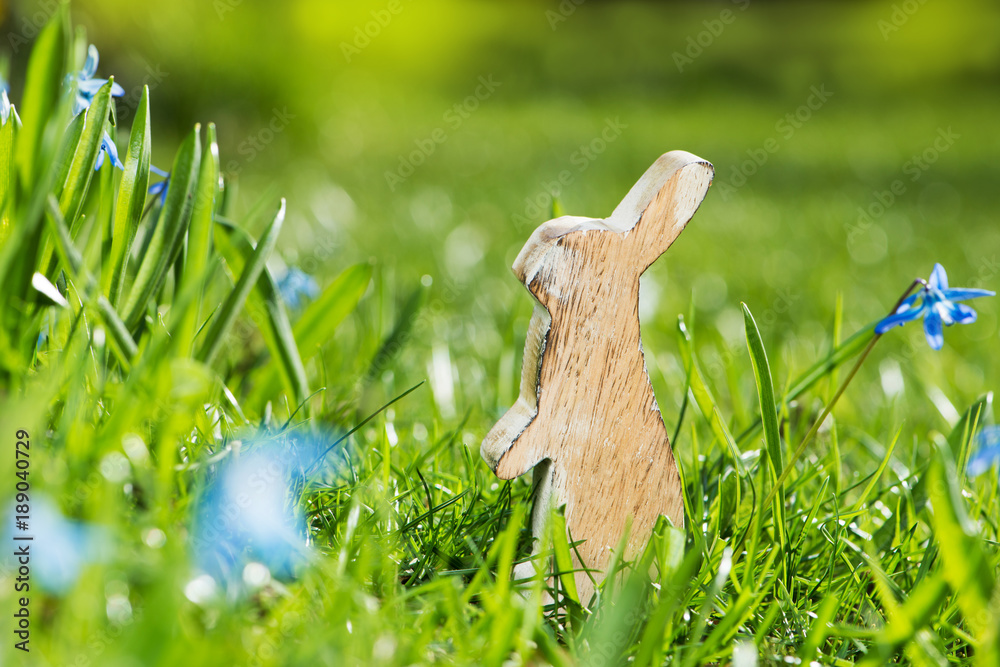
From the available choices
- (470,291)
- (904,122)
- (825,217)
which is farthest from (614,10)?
(470,291)

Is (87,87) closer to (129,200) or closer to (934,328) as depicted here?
(129,200)

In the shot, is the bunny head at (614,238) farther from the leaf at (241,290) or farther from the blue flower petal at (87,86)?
the blue flower petal at (87,86)

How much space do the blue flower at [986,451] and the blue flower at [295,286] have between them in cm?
142

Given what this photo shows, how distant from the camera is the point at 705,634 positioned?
1275mm

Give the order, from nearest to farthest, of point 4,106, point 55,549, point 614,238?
point 55,549 → point 614,238 → point 4,106

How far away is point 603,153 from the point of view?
23.7 ft

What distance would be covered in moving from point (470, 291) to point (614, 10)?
13.7 m

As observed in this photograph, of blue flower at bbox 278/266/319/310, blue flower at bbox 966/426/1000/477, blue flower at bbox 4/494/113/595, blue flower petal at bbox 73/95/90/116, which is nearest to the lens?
blue flower at bbox 4/494/113/595

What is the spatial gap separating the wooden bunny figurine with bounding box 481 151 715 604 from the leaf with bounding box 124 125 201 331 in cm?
61

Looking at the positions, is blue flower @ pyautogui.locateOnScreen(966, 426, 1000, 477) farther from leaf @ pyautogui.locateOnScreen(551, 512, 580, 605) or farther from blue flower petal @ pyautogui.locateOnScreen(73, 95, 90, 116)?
blue flower petal @ pyautogui.locateOnScreen(73, 95, 90, 116)

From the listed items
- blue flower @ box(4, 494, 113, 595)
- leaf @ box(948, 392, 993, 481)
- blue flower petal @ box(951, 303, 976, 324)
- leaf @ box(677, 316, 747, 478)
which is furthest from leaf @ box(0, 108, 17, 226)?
leaf @ box(948, 392, 993, 481)

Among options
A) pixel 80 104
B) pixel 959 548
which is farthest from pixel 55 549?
pixel 959 548

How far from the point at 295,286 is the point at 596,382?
0.98 meters

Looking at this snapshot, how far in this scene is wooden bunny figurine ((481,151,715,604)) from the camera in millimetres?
1210
